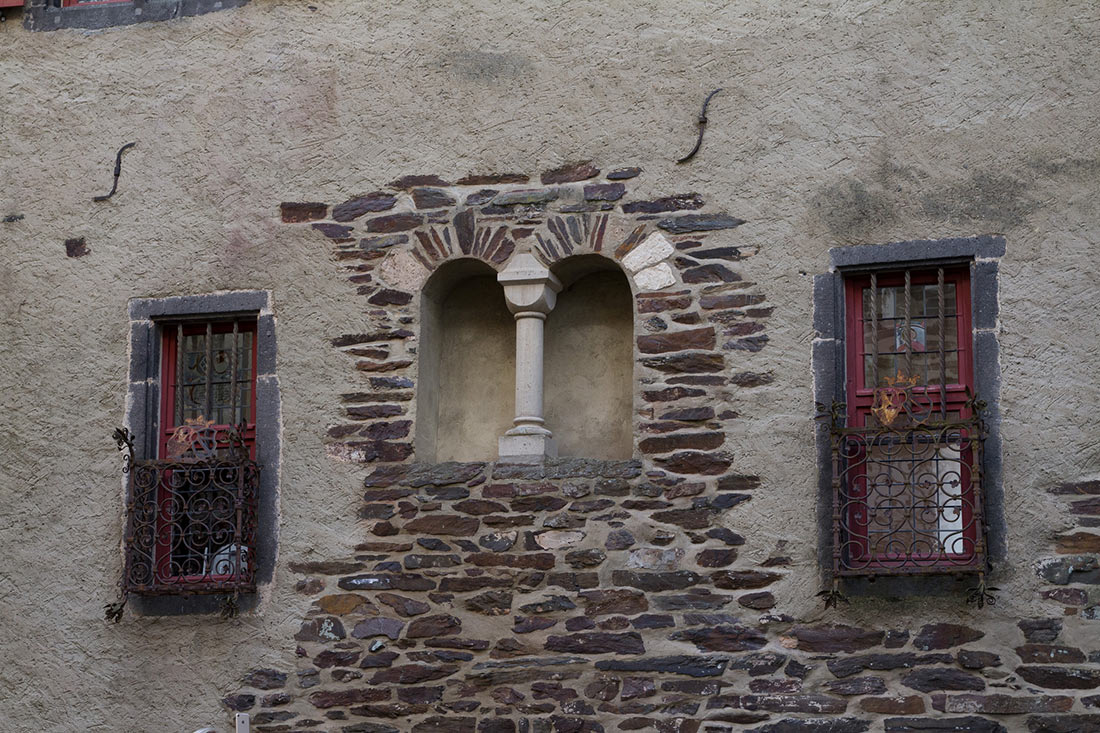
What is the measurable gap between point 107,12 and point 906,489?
176 inches

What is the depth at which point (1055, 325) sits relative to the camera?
6574 mm

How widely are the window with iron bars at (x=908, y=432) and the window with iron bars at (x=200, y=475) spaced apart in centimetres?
261

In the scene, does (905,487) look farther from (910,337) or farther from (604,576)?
(604,576)

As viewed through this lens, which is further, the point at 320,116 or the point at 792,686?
the point at 320,116

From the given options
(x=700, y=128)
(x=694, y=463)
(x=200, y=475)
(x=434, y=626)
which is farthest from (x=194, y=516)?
(x=700, y=128)

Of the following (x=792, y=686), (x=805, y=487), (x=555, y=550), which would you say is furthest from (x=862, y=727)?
(x=555, y=550)

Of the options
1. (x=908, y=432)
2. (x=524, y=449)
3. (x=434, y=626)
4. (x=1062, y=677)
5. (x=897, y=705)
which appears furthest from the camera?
(x=524, y=449)

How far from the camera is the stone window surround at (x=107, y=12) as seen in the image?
7910 millimetres

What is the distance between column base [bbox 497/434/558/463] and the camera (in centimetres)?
702

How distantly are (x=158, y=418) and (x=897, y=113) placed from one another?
11.7ft

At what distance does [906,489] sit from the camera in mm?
6617

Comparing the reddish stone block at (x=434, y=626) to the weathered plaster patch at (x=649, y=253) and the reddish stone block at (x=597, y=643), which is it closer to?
the reddish stone block at (x=597, y=643)

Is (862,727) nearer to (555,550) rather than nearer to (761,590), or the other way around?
(761,590)

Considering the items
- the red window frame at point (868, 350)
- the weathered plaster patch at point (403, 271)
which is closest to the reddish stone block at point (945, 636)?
the red window frame at point (868, 350)
